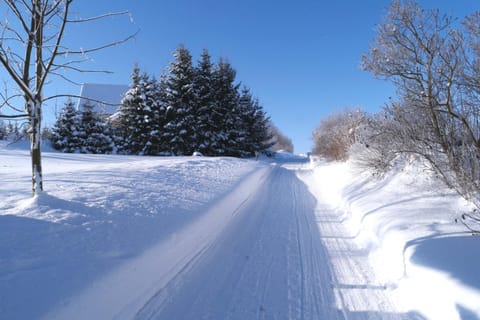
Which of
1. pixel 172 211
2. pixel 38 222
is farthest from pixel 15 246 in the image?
pixel 172 211

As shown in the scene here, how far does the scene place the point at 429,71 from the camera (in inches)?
180

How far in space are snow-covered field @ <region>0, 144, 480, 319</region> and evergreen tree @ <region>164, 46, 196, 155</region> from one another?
14773mm

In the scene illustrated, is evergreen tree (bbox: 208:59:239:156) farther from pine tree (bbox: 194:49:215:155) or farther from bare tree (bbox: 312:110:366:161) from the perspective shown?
bare tree (bbox: 312:110:366:161)

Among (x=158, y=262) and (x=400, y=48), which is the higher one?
(x=400, y=48)

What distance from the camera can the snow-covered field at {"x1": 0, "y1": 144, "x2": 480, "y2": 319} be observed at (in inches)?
74.7

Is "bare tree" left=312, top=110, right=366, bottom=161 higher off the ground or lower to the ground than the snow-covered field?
higher

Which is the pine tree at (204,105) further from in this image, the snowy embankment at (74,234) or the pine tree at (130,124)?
the snowy embankment at (74,234)

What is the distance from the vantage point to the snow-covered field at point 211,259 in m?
1.90

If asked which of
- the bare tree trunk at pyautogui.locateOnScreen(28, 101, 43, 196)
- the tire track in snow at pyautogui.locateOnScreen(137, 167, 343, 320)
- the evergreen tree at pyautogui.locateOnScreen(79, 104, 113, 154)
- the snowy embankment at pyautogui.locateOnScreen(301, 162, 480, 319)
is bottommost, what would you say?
the tire track in snow at pyautogui.locateOnScreen(137, 167, 343, 320)

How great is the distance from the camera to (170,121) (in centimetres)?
1936

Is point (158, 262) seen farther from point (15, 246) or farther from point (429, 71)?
point (429, 71)

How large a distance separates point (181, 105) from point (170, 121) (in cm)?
177

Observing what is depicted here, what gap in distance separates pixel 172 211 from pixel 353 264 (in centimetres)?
298

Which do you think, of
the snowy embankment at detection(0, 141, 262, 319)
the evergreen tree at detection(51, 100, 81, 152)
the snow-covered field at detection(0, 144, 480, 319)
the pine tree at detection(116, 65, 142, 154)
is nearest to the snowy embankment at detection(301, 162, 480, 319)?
the snow-covered field at detection(0, 144, 480, 319)
